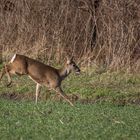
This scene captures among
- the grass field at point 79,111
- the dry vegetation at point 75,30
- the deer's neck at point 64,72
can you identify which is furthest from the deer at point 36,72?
the dry vegetation at point 75,30

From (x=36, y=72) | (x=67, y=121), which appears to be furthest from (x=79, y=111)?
(x=36, y=72)

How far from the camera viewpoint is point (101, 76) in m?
15.8

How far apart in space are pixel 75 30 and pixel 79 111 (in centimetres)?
693

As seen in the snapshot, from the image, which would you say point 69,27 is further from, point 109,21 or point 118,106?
point 118,106

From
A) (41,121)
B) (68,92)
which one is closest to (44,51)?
(68,92)

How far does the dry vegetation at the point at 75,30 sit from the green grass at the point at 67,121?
430 cm

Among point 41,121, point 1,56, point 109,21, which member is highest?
point 41,121

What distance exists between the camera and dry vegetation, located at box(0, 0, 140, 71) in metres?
17.0

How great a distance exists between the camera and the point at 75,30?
1827cm

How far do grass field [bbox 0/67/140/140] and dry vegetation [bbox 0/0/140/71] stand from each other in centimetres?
116

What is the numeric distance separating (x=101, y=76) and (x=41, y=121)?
5.73m

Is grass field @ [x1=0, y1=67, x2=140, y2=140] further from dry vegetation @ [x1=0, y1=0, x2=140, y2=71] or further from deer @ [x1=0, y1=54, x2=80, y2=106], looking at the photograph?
dry vegetation @ [x1=0, y1=0, x2=140, y2=71]

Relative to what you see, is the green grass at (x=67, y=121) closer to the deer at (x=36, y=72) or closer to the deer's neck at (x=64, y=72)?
the deer at (x=36, y=72)

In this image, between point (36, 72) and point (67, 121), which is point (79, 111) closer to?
point (67, 121)
